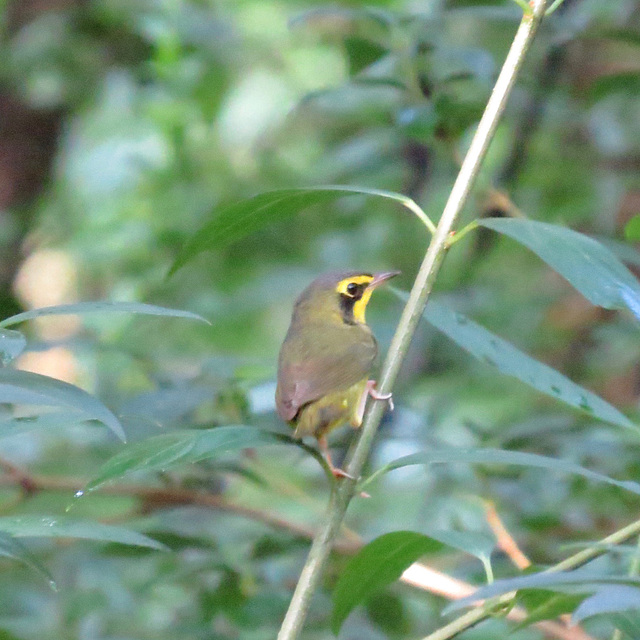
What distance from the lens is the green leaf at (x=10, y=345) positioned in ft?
4.11

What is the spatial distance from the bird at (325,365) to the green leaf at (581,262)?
2.41 feet

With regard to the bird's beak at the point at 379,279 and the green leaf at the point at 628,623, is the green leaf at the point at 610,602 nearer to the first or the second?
the green leaf at the point at 628,623

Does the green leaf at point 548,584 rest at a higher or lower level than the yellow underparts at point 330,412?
higher

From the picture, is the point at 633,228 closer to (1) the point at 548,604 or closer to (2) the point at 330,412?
(1) the point at 548,604

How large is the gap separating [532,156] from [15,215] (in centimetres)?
255

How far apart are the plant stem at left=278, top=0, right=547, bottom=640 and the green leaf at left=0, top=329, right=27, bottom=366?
497 millimetres

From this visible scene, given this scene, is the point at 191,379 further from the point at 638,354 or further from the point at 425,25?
the point at 638,354

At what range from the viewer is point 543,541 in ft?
10.8

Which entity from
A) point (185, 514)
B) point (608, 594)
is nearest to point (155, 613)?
point (185, 514)

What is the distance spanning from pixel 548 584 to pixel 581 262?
0.65 metres

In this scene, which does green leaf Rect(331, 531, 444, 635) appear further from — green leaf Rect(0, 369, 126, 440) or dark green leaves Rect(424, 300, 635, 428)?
green leaf Rect(0, 369, 126, 440)

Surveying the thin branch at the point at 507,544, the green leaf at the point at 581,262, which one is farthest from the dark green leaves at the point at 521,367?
the thin branch at the point at 507,544

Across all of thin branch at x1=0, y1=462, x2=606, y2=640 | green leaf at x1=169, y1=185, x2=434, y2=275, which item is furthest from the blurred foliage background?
green leaf at x1=169, y1=185, x2=434, y2=275

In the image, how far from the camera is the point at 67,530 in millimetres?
A: 1463
